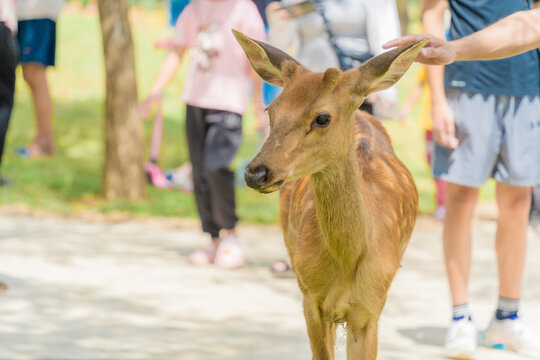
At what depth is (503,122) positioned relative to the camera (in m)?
4.43

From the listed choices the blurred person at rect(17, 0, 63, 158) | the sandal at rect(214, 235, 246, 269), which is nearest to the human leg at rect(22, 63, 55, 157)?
the blurred person at rect(17, 0, 63, 158)

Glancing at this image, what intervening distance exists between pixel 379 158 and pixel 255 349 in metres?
1.35

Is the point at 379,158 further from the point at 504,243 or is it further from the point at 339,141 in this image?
the point at 504,243

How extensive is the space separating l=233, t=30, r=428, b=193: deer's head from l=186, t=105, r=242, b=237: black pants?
3019mm

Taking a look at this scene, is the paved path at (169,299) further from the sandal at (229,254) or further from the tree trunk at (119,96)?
the tree trunk at (119,96)

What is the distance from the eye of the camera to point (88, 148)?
10297mm

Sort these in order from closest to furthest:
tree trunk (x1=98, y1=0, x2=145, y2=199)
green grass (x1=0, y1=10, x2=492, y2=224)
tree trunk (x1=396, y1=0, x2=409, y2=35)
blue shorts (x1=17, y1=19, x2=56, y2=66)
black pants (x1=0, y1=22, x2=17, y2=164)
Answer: black pants (x1=0, y1=22, x2=17, y2=164)
tree trunk (x1=98, y1=0, x2=145, y2=199)
green grass (x1=0, y1=10, x2=492, y2=224)
blue shorts (x1=17, y1=19, x2=56, y2=66)
tree trunk (x1=396, y1=0, x2=409, y2=35)

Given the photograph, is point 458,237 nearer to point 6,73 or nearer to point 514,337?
point 514,337

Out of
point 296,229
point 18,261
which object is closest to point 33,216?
point 18,261

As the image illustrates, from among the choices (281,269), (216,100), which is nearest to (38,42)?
(216,100)

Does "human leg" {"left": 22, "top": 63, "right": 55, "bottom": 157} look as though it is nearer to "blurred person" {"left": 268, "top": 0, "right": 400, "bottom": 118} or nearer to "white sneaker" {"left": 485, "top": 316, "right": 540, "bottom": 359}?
"blurred person" {"left": 268, "top": 0, "right": 400, "bottom": 118}

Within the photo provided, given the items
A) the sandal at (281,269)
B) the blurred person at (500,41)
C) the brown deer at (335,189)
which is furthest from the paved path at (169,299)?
the blurred person at (500,41)

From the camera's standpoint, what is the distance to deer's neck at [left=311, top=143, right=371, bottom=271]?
3.23m

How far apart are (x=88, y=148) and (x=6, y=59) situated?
5.16m
